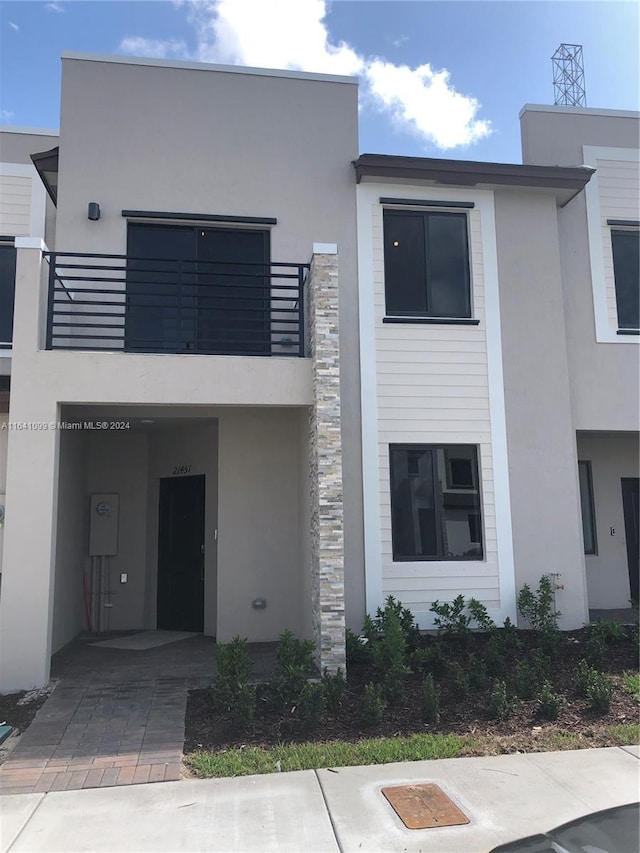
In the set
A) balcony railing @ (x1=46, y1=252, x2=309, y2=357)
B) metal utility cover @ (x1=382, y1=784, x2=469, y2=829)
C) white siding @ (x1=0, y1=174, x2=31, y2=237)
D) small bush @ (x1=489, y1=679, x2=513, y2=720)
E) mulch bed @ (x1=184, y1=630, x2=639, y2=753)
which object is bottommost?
metal utility cover @ (x1=382, y1=784, x2=469, y2=829)

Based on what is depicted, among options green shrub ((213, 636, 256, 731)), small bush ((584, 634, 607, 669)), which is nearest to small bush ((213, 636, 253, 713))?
green shrub ((213, 636, 256, 731))

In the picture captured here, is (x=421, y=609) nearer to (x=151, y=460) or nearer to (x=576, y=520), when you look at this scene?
(x=576, y=520)

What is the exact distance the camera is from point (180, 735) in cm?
580

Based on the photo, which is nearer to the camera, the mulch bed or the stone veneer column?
the mulch bed

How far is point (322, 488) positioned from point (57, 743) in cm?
351

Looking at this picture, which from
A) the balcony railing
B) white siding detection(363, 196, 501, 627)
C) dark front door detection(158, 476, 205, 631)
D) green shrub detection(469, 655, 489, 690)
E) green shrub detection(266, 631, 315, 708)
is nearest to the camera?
green shrub detection(266, 631, 315, 708)

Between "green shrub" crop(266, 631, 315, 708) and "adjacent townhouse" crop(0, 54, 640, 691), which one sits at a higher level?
"adjacent townhouse" crop(0, 54, 640, 691)

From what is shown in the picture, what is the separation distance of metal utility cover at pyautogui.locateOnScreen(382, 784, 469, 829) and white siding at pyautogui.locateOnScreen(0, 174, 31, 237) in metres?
9.62

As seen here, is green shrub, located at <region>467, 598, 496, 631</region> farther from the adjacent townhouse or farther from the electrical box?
the electrical box

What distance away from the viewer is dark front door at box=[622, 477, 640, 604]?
11.4m

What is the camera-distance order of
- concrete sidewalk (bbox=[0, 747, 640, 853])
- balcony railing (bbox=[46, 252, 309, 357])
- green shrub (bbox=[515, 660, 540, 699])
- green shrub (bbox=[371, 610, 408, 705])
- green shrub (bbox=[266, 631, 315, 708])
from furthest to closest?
balcony railing (bbox=[46, 252, 309, 357]) < green shrub (bbox=[515, 660, 540, 699]) < green shrub (bbox=[371, 610, 408, 705]) < green shrub (bbox=[266, 631, 315, 708]) < concrete sidewalk (bbox=[0, 747, 640, 853])

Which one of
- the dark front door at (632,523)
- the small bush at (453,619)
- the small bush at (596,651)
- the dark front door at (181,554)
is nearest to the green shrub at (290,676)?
the small bush at (453,619)

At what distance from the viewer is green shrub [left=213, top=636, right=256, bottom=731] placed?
579 centimetres

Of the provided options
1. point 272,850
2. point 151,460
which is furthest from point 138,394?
point 272,850
